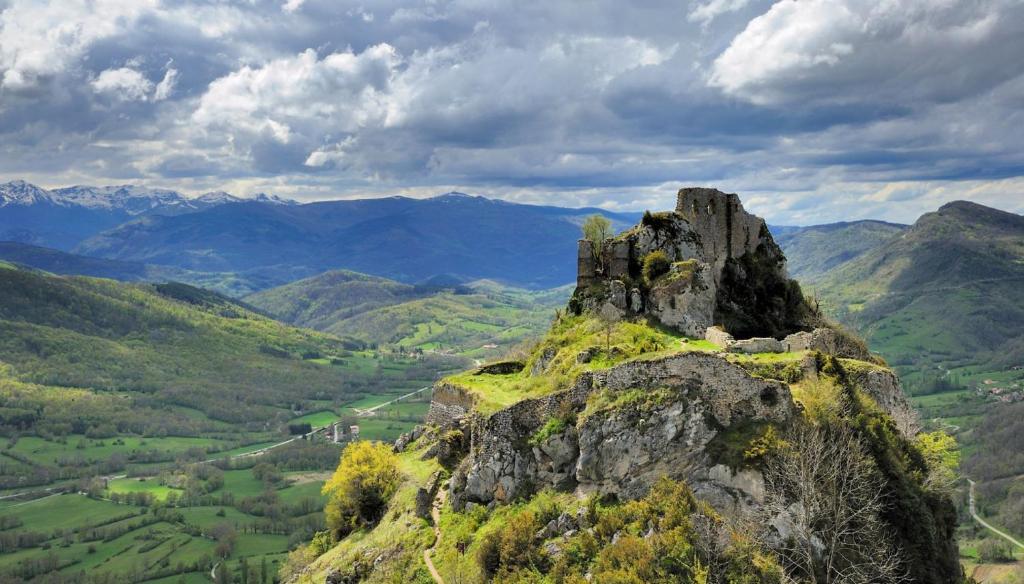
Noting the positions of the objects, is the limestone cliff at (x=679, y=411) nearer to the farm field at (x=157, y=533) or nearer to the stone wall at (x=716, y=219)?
the stone wall at (x=716, y=219)

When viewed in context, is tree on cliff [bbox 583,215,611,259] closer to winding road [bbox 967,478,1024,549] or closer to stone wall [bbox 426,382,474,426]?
stone wall [bbox 426,382,474,426]

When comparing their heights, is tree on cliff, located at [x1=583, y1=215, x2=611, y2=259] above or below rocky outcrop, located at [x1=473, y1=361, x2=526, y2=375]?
above

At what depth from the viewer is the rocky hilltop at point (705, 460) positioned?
33.0 m

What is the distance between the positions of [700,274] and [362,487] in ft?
110

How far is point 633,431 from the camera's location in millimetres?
38469

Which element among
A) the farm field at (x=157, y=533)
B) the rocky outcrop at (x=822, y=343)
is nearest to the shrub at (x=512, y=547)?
the rocky outcrop at (x=822, y=343)

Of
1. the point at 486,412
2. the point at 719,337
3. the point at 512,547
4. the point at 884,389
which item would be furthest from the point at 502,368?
the point at 884,389

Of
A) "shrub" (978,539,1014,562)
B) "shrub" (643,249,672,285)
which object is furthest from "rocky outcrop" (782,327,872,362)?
"shrub" (978,539,1014,562)

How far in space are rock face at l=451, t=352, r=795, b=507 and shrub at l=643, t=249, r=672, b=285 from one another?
18.4 meters

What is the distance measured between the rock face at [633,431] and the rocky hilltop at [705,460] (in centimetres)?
8

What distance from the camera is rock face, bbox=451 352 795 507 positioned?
36.0m

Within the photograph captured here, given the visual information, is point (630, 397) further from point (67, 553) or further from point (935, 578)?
point (67, 553)

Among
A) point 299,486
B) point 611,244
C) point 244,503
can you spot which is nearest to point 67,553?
point 244,503

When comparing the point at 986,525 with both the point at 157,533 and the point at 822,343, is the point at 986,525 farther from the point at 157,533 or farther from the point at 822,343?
the point at 157,533
